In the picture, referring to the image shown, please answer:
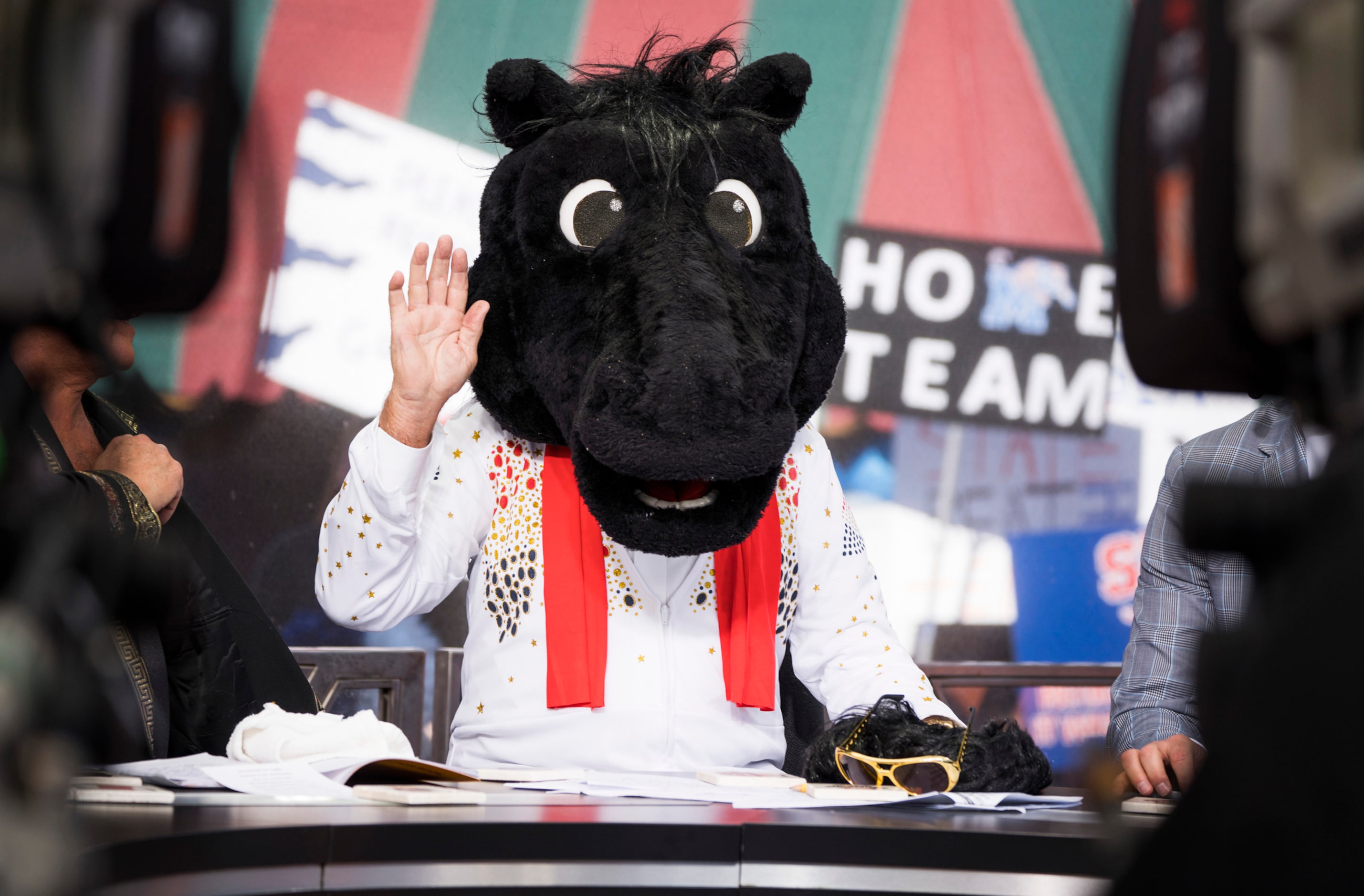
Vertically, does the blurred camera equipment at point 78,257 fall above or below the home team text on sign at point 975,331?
below

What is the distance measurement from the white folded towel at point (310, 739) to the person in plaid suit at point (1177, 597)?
935mm

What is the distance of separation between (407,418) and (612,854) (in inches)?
28.1

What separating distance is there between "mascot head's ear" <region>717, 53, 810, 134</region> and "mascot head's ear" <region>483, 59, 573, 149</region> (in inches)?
8.1

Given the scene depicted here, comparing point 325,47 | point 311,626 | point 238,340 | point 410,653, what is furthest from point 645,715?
point 325,47

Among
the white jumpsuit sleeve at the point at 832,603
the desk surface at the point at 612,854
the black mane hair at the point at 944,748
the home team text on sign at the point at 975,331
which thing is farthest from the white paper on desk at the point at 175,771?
the home team text on sign at the point at 975,331

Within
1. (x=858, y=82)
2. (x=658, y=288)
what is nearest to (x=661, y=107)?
(x=658, y=288)

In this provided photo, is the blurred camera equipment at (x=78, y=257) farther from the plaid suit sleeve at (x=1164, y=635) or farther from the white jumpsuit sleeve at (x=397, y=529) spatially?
the plaid suit sleeve at (x=1164, y=635)

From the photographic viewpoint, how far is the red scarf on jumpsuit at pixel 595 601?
4.61ft

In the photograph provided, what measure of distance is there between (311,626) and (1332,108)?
284 centimetres

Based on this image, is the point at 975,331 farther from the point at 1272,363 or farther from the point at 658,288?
the point at 1272,363

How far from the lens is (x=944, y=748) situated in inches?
46.1

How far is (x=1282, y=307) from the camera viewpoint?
0.34 meters

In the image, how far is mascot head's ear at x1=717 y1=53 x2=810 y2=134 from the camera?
1.48m

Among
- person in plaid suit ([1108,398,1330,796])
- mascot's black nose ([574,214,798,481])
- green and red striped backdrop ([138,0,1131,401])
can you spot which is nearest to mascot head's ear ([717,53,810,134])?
mascot's black nose ([574,214,798,481])
